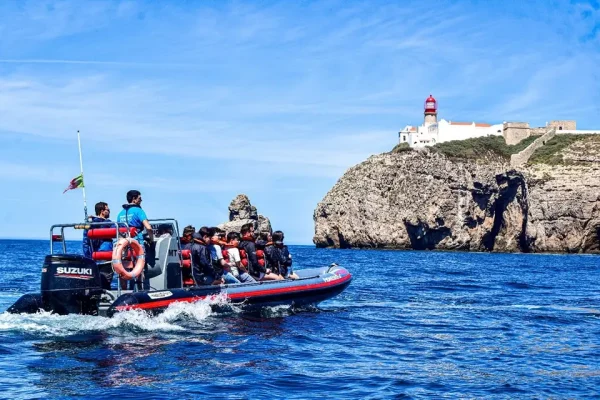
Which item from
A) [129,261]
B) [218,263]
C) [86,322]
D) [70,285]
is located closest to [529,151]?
[218,263]

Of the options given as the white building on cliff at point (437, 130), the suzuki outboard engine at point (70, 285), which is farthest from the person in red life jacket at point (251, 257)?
the white building on cliff at point (437, 130)

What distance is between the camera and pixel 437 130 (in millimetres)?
105500

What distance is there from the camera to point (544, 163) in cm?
8581

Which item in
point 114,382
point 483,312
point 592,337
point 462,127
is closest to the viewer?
point 114,382

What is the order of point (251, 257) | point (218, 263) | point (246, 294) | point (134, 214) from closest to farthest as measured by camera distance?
point (134, 214) < point (246, 294) < point (218, 263) < point (251, 257)

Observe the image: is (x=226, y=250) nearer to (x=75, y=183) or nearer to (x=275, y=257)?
(x=275, y=257)

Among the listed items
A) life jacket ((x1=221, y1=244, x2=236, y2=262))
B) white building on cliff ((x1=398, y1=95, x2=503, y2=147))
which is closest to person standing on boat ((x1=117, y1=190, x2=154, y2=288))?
life jacket ((x1=221, y1=244, x2=236, y2=262))

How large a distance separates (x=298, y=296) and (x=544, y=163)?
7488 cm

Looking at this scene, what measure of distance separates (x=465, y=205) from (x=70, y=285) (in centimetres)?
7591

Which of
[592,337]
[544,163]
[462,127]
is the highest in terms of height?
[462,127]

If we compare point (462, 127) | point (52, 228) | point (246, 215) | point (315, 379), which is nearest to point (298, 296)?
point (52, 228)

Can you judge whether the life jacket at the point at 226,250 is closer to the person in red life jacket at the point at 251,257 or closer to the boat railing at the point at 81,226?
the person in red life jacket at the point at 251,257

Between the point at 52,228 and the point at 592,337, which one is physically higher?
the point at 52,228

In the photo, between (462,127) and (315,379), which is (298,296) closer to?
(315,379)
